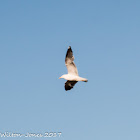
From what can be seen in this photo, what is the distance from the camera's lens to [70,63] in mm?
33812

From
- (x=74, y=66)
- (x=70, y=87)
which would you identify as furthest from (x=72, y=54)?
(x=70, y=87)

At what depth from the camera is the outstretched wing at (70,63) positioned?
33.3 metres

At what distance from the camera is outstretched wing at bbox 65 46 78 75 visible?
33344 mm

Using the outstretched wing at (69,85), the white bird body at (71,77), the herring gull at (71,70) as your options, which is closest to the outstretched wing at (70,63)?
the herring gull at (71,70)

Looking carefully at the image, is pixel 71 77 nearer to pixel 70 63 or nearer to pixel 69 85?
pixel 70 63

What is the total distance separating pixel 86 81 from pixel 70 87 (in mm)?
2998

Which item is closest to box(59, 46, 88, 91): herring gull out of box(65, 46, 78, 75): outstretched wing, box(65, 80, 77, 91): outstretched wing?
box(65, 46, 78, 75): outstretched wing

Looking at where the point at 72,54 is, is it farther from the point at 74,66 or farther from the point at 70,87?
the point at 70,87

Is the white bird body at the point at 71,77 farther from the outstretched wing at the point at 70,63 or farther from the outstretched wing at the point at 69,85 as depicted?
the outstretched wing at the point at 69,85

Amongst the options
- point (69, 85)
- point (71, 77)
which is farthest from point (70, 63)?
point (69, 85)

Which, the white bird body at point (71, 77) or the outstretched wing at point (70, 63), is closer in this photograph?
the outstretched wing at point (70, 63)

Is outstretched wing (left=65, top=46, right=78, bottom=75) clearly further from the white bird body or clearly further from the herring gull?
the white bird body

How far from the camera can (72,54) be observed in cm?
3334

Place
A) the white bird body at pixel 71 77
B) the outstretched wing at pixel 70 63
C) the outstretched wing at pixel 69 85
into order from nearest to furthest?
the outstretched wing at pixel 70 63, the white bird body at pixel 71 77, the outstretched wing at pixel 69 85
